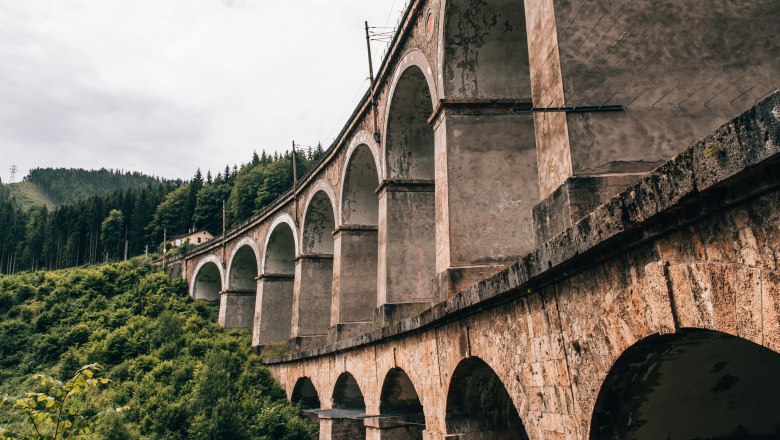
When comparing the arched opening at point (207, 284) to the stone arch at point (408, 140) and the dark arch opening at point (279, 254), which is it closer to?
the dark arch opening at point (279, 254)

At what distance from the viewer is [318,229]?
18.6 meters

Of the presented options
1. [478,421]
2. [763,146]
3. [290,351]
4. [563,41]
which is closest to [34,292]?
[290,351]

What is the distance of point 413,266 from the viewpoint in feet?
37.1

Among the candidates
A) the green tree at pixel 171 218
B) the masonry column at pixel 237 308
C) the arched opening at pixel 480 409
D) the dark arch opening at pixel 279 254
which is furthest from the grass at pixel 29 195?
the arched opening at pixel 480 409

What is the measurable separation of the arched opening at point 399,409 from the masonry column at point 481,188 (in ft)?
8.80

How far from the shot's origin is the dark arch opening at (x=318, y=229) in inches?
727

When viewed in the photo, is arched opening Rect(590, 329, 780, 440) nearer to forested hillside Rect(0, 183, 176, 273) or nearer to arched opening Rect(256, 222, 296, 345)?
arched opening Rect(256, 222, 296, 345)

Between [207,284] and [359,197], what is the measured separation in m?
20.0

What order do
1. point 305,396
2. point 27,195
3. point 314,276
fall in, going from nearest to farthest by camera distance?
1. point 305,396
2. point 314,276
3. point 27,195

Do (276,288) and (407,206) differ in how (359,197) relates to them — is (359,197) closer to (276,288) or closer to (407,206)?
(407,206)

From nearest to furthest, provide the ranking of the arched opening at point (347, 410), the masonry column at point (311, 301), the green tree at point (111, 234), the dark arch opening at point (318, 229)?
the arched opening at point (347, 410) < the masonry column at point (311, 301) < the dark arch opening at point (318, 229) < the green tree at point (111, 234)

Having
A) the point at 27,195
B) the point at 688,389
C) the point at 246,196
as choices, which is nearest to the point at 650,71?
the point at 688,389

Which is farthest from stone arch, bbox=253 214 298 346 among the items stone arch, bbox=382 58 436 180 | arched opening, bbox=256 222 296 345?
stone arch, bbox=382 58 436 180

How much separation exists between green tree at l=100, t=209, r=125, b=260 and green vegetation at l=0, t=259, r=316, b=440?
112ft
